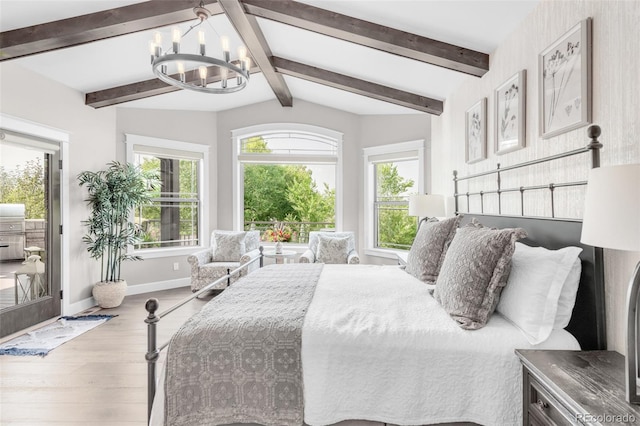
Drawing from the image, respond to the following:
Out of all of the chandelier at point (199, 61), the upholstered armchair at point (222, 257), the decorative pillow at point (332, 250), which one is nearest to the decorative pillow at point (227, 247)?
the upholstered armchair at point (222, 257)

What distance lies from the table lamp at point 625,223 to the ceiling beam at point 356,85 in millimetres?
3493

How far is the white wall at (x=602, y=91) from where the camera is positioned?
1516 mm

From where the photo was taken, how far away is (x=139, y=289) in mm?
5129

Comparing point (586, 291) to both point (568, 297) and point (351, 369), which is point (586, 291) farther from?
point (351, 369)

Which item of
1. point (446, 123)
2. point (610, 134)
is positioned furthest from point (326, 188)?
point (610, 134)

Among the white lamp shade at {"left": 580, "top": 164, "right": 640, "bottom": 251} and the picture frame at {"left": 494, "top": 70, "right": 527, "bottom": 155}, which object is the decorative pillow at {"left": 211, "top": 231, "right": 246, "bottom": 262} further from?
the white lamp shade at {"left": 580, "top": 164, "right": 640, "bottom": 251}

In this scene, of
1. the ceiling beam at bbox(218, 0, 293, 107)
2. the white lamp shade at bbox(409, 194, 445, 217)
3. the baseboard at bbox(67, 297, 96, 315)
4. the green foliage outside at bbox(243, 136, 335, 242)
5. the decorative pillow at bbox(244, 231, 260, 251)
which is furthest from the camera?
the green foliage outside at bbox(243, 136, 335, 242)

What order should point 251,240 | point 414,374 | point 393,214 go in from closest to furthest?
point 414,374 < point 251,240 < point 393,214

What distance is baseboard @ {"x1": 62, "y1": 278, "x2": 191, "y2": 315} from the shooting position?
4.21 metres

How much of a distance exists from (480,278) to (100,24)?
357 cm

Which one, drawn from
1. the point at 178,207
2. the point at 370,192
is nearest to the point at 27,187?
the point at 178,207

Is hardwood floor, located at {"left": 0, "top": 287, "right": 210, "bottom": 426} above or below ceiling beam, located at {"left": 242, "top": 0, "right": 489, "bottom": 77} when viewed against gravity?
below

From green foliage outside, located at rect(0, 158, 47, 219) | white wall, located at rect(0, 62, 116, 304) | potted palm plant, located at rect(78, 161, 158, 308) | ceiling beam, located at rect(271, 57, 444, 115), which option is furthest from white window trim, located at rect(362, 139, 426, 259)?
green foliage outside, located at rect(0, 158, 47, 219)

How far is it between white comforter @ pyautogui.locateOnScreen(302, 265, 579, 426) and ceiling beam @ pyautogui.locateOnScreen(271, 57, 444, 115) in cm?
342
